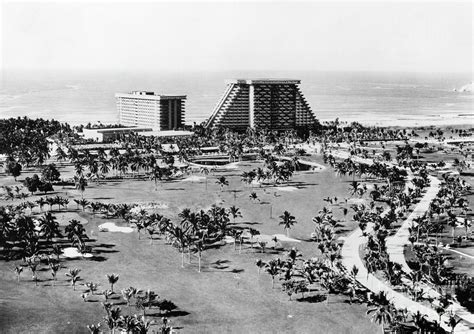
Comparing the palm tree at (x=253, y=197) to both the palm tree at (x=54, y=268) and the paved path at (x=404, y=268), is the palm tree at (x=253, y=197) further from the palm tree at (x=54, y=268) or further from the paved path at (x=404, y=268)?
the palm tree at (x=54, y=268)

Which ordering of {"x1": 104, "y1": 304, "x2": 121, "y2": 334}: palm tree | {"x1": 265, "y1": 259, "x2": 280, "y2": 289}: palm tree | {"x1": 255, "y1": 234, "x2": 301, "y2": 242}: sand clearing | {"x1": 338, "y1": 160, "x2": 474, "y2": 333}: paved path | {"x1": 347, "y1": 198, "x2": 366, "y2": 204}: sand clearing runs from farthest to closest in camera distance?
{"x1": 347, "y1": 198, "x2": 366, "y2": 204}: sand clearing
{"x1": 255, "y1": 234, "x2": 301, "y2": 242}: sand clearing
{"x1": 265, "y1": 259, "x2": 280, "y2": 289}: palm tree
{"x1": 338, "y1": 160, "x2": 474, "y2": 333}: paved path
{"x1": 104, "y1": 304, "x2": 121, "y2": 334}: palm tree

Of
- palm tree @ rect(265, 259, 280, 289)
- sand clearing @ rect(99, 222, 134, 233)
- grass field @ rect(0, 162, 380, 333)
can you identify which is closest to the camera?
grass field @ rect(0, 162, 380, 333)

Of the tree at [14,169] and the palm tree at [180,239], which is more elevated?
the tree at [14,169]

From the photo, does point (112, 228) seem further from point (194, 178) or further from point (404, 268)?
point (194, 178)

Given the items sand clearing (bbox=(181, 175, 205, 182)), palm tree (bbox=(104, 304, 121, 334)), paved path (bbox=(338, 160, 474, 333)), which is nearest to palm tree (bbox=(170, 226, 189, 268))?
paved path (bbox=(338, 160, 474, 333))

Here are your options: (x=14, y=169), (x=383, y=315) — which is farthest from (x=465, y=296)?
(x=14, y=169)

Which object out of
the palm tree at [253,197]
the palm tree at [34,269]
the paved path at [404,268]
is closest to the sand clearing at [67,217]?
the palm tree at [34,269]

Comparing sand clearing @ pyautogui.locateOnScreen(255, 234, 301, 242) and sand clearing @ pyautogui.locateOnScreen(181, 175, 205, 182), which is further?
sand clearing @ pyautogui.locateOnScreen(181, 175, 205, 182)

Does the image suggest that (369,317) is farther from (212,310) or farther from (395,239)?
(395,239)

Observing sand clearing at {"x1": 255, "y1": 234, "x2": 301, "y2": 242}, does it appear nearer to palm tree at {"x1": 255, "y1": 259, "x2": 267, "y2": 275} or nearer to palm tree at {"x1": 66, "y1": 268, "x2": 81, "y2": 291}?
palm tree at {"x1": 255, "y1": 259, "x2": 267, "y2": 275}

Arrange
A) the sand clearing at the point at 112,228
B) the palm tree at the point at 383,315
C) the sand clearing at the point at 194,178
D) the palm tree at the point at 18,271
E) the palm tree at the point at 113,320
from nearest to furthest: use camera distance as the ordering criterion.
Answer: the palm tree at the point at 113,320 < the palm tree at the point at 383,315 < the palm tree at the point at 18,271 < the sand clearing at the point at 112,228 < the sand clearing at the point at 194,178

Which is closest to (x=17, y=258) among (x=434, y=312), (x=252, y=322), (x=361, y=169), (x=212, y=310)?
(x=212, y=310)
